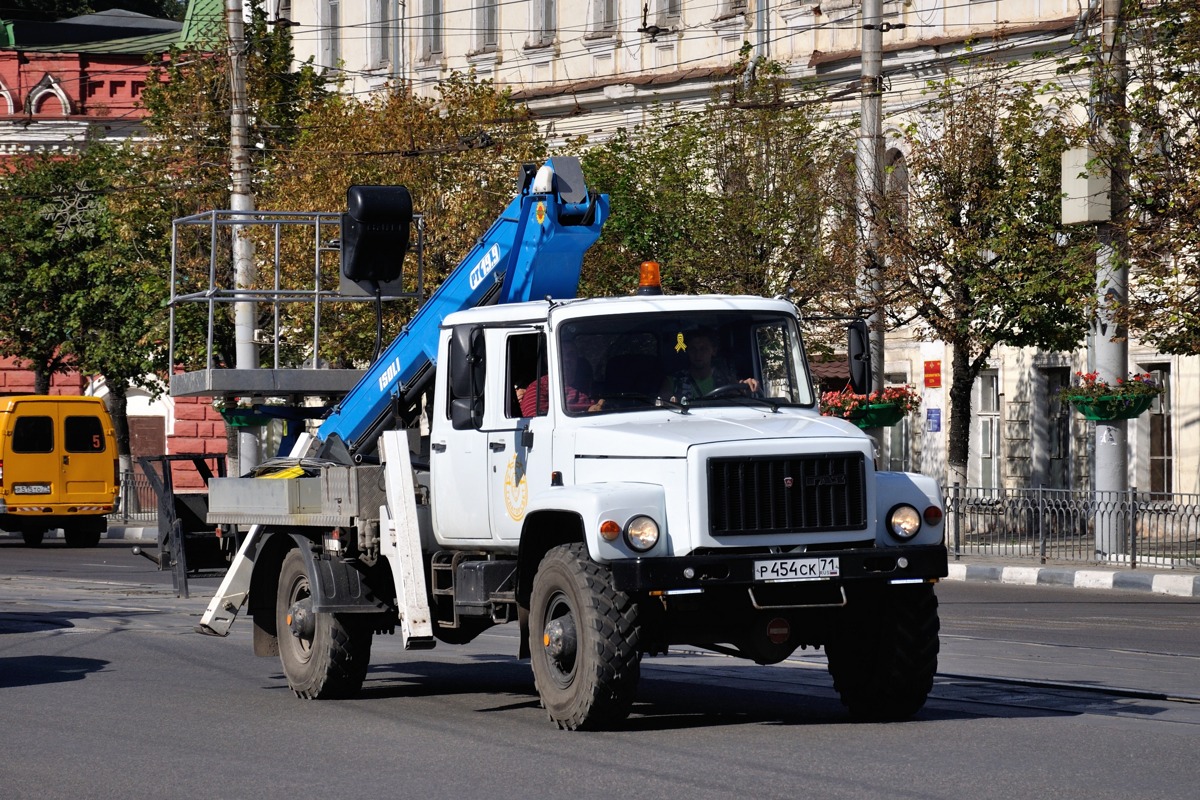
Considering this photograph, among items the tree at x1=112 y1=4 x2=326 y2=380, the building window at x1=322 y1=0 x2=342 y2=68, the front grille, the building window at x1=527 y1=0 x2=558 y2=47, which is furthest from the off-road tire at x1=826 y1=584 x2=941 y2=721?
the building window at x1=322 y1=0 x2=342 y2=68

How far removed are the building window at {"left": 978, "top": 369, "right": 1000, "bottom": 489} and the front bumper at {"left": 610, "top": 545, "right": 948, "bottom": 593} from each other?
89.3 ft

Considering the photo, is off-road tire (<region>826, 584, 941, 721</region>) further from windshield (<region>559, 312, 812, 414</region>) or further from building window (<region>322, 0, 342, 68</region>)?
building window (<region>322, 0, 342, 68</region>)

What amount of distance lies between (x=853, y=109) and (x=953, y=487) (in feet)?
37.3

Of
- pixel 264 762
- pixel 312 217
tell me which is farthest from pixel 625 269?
pixel 264 762

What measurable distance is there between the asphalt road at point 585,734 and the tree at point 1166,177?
24.4 ft

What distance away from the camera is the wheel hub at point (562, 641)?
10.4m

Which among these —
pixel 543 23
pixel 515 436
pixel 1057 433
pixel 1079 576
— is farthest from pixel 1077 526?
pixel 543 23

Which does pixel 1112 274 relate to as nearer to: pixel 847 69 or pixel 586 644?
pixel 847 69

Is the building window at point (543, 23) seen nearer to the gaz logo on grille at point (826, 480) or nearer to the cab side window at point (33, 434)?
the cab side window at point (33, 434)

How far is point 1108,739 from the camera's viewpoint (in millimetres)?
10008

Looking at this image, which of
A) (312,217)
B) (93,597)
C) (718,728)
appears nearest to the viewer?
(718,728)

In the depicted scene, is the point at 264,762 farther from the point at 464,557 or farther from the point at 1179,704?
the point at 1179,704

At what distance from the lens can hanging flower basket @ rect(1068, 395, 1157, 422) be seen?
25.9 m

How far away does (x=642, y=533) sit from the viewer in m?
10.2
